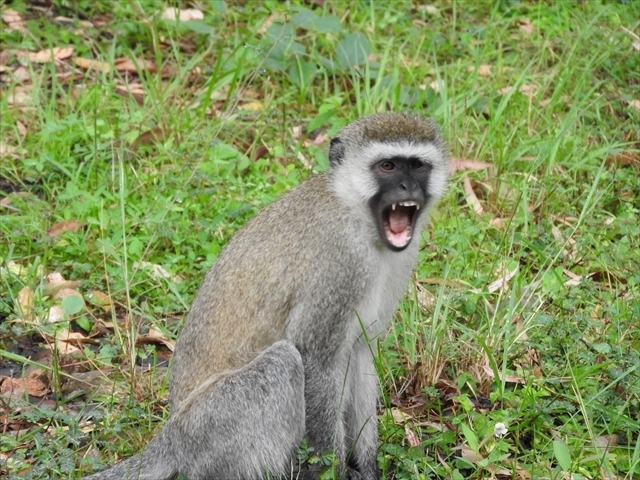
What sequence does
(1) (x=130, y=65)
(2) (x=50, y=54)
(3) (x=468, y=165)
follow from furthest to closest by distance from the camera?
1. (1) (x=130, y=65)
2. (2) (x=50, y=54)
3. (3) (x=468, y=165)

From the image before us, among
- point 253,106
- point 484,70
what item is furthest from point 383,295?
point 484,70

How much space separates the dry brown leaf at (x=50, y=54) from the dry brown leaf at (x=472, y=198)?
132 inches

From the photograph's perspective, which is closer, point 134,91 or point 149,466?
point 149,466

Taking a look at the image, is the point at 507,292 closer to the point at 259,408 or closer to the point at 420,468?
the point at 420,468

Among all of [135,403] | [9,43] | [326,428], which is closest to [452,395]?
[326,428]

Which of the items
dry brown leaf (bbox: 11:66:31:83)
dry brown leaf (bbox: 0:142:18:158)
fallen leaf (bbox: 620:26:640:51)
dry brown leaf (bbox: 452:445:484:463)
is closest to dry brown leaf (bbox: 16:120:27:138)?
dry brown leaf (bbox: 0:142:18:158)

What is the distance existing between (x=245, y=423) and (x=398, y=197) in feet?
3.98

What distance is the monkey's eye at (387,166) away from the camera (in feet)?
15.8

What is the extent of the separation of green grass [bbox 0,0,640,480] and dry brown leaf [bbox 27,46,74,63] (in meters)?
0.05

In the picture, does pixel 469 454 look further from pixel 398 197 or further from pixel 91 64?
pixel 91 64

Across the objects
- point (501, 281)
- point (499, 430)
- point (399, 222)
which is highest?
point (399, 222)

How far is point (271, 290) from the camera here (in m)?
4.77

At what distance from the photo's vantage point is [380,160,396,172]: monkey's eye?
481 cm

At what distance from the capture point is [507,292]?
5668mm
